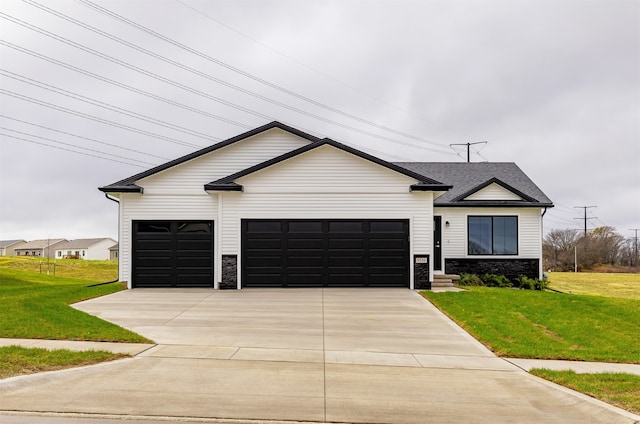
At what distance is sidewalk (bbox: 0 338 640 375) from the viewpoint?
7.62 meters

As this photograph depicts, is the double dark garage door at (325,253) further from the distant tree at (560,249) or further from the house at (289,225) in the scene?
the distant tree at (560,249)

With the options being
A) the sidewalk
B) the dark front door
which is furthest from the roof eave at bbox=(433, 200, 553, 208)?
the sidewalk

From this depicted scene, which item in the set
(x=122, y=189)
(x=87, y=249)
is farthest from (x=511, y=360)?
(x=87, y=249)

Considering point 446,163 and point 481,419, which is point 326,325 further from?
point 446,163

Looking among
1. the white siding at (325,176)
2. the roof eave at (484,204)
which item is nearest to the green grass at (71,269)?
the white siding at (325,176)

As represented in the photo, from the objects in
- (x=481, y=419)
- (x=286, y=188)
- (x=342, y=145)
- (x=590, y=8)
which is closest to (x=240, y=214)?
(x=286, y=188)

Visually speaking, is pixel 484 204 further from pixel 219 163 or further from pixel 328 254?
pixel 219 163

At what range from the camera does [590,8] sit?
1600cm

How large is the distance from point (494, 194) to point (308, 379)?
51.1ft

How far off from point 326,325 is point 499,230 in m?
12.0

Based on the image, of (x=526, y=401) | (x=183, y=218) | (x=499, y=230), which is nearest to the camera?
(x=526, y=401)

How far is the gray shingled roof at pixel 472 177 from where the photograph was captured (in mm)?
19922

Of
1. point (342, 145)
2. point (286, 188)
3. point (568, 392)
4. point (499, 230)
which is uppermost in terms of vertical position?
point (342, 145)

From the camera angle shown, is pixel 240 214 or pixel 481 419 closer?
pixel 481 419
